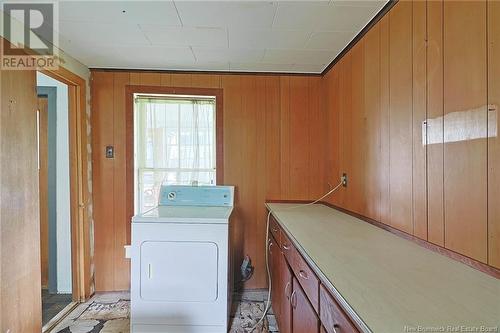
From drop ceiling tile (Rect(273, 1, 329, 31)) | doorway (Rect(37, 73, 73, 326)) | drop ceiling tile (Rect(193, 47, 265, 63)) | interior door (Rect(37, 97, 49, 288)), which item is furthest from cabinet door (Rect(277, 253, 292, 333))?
interior door (Rect(37, 97, 49, 288))

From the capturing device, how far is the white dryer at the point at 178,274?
77.2 inches

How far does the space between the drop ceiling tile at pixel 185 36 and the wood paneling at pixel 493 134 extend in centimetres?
151

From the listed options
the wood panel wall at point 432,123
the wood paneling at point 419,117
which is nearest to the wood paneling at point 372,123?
the wood panel wall at point 432,123

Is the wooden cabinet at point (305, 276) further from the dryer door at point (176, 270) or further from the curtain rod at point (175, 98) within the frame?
the curtain rod at point (175, 98)

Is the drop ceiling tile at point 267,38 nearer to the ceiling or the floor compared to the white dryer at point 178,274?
nearer to the ceiling

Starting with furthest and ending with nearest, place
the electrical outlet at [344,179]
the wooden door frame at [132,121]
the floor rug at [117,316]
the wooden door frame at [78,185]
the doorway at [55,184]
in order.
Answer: the wooden door frame at [132,121], the doorway at [55,184], the wooden door frame at [78,185], the electrical outlet at [344,179], the floor rug at [117,316]

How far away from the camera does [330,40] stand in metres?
2.14

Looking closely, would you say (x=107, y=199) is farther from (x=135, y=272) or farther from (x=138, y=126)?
(x=135, y=272)

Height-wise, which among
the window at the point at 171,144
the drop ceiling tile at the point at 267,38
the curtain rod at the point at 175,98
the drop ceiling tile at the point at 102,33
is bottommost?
the window at the point at 171,144

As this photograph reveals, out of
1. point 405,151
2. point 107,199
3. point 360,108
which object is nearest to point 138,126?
point 107,199

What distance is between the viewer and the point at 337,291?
84 cm

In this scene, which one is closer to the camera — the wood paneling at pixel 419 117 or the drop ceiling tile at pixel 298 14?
the wood paneling at pixel 419 117

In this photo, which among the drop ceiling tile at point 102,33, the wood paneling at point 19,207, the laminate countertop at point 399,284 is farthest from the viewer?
the drop ceiling tile at point 102,33

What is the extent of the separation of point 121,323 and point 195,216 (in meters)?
1.11
